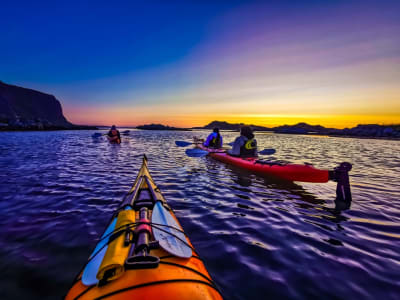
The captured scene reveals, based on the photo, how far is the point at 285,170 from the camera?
22.6 feet

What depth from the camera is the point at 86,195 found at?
5555 mm

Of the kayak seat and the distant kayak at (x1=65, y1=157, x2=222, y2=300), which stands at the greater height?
the distant kayak at (x1=65, y1=157, x2=222, y2=300)

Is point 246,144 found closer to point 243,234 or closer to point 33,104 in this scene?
point 243,234

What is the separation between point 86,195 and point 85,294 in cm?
472

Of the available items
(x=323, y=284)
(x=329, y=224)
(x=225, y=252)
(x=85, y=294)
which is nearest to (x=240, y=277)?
(x=225, y=252)

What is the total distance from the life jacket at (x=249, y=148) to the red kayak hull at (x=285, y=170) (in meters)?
0.54

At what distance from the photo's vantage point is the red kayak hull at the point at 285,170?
19.4ft

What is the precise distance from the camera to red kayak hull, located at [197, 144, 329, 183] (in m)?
5.92

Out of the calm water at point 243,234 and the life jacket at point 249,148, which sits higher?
the life jacket at point 249,148

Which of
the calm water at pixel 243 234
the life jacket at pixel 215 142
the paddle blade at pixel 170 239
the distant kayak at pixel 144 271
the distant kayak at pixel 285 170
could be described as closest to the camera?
the distant kayak at pixel 144 271

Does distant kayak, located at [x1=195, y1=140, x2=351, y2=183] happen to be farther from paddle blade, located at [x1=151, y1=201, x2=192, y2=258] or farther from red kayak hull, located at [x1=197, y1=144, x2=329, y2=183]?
paddle blade, located at [x1=151, y1=201, x2=192, y2=258]

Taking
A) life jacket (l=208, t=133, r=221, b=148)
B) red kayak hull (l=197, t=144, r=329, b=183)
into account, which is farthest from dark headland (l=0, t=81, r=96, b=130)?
red kayak hull (l=197, t=144, r=329, b=183)

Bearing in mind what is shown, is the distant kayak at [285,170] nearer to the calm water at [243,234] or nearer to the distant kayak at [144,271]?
the calm water at [243,234]

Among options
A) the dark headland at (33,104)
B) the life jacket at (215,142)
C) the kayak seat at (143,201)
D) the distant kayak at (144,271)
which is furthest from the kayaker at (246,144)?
the dark headland at (33,104)
